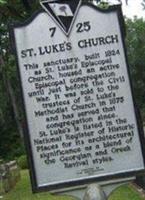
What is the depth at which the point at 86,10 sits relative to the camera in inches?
295

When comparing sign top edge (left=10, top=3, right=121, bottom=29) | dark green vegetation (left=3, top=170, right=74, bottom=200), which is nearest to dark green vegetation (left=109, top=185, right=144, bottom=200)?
dark green vegetation (left=3, top=170, right=74, bottom=200)

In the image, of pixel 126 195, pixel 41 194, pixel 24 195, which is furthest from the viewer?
pixel 24 195

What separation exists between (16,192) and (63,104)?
44.8ft

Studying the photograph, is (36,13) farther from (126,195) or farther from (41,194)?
(41,194)

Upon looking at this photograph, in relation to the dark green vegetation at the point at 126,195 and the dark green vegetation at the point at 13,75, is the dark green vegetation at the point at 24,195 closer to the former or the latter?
the dark green vegetation at the point at 126,195

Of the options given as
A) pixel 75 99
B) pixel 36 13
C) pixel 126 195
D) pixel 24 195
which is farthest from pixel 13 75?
pixel 75 99

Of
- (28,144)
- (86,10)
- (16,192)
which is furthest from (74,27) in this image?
(16,192)

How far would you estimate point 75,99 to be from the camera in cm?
729

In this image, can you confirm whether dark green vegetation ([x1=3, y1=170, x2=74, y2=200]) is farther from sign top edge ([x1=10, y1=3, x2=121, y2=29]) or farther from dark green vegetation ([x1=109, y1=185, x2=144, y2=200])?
sign top edge ([x1=10, y1=3, x2=121, y2=29])

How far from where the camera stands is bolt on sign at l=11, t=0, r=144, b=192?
7254 millimetres

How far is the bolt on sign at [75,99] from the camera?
286 inches

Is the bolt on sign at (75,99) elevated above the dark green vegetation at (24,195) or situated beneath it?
elevated above

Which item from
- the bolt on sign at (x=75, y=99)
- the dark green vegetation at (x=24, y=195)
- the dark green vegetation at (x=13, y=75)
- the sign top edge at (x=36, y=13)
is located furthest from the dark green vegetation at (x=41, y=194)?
the sign top edge at (x=36, y=13)

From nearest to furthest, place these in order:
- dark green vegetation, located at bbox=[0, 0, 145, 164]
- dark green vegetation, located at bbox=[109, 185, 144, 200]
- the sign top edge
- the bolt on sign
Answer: the bolt on sign → the sign top edge → dark green vegetation, located at bbox=[0, 0, 145, 164] → dark green vegetation, located at bbox=[109, 185, 144, 200]
